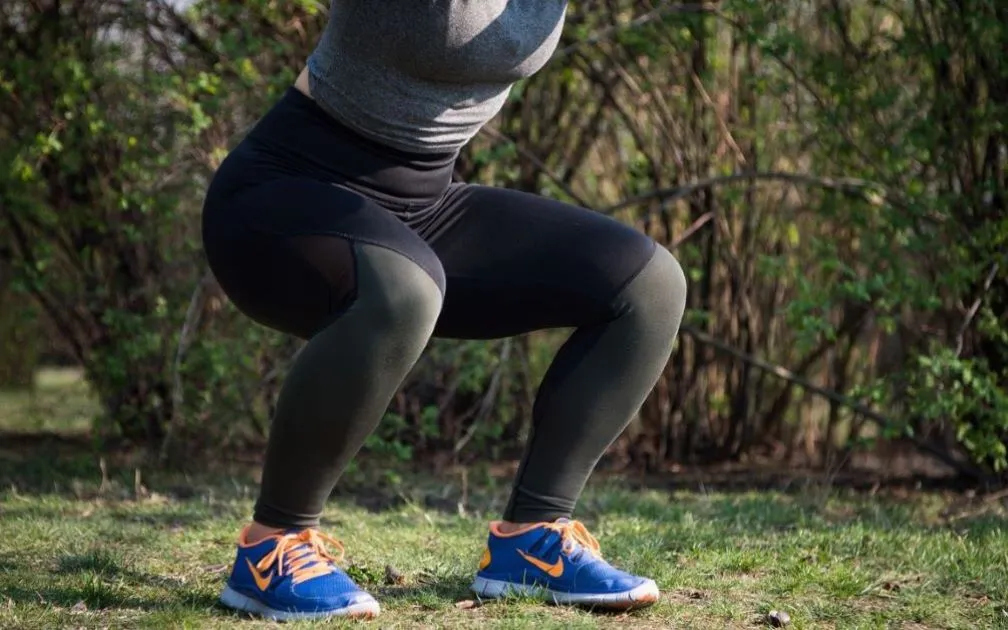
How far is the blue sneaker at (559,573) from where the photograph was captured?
282 cm

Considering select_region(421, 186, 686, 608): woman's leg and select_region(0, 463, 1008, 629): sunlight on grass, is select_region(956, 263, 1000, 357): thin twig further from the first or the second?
select_region(421, 186, 686, 608): woman's leg

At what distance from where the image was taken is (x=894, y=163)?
15.8 ft

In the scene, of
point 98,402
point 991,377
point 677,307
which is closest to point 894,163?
point 991,377

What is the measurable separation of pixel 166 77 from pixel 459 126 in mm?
2502

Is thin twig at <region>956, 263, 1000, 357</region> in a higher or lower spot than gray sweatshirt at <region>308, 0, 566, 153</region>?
lower

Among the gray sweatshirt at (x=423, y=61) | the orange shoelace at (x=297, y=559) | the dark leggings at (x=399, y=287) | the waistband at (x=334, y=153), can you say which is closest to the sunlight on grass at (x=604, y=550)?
the orange shoelace at (x=297, y=559)

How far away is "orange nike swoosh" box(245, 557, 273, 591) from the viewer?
2.68 m

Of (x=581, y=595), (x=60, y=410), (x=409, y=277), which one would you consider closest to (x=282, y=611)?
(x=581, y=595)

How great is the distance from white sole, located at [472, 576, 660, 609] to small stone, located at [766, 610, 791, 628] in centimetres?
25

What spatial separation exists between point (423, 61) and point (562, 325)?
0.65 metres

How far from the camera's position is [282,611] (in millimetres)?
2674

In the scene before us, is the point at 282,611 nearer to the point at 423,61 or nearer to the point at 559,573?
the point at 559,573

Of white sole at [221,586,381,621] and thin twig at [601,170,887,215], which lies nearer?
white sole at [221,586,381,621]

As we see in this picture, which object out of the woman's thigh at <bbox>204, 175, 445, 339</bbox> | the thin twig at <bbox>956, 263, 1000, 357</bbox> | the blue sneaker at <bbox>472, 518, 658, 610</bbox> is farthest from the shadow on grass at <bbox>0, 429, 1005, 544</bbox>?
the woman's thigh at <bbox>204, 175, 445, 339</bbox>
